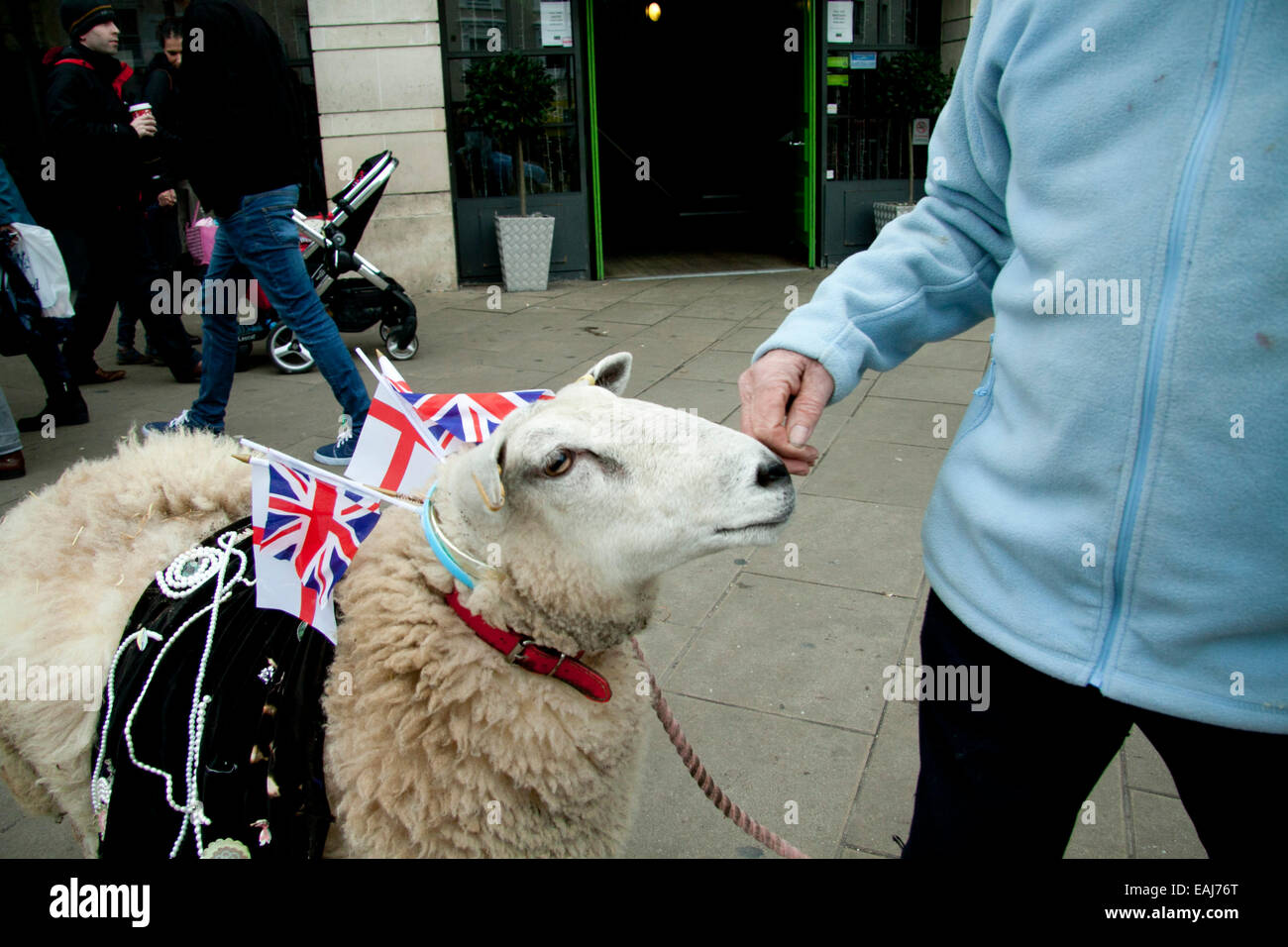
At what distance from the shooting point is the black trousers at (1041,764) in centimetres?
115

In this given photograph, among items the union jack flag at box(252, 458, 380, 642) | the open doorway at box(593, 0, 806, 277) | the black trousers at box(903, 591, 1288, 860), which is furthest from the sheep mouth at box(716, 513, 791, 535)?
the open doorway at box(593, 0, 806, 277)

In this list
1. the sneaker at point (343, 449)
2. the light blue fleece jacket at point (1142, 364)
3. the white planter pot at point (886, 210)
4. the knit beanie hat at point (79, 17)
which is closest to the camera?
the light blue fleece jacket at point (1142, 364)

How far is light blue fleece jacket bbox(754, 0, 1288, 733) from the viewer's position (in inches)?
41.1

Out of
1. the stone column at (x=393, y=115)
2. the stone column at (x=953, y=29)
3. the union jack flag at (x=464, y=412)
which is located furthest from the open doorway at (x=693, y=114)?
the union jack flag at (x=464, y=412)

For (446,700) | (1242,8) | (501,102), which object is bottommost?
(446,700)

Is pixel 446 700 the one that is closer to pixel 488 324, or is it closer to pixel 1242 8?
pixel 1242 8

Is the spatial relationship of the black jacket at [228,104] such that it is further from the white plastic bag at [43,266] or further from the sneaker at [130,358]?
the sneaker at [130,358]

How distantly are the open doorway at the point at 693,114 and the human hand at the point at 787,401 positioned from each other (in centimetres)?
1271

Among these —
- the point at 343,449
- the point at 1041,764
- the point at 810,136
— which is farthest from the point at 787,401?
the point at 810,136

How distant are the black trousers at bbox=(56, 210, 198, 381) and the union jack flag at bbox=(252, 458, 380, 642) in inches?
213

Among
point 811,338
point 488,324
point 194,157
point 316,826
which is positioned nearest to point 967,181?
point 811,338

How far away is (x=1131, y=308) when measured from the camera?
1.12 metres

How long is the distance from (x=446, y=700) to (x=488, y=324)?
21.8ft
